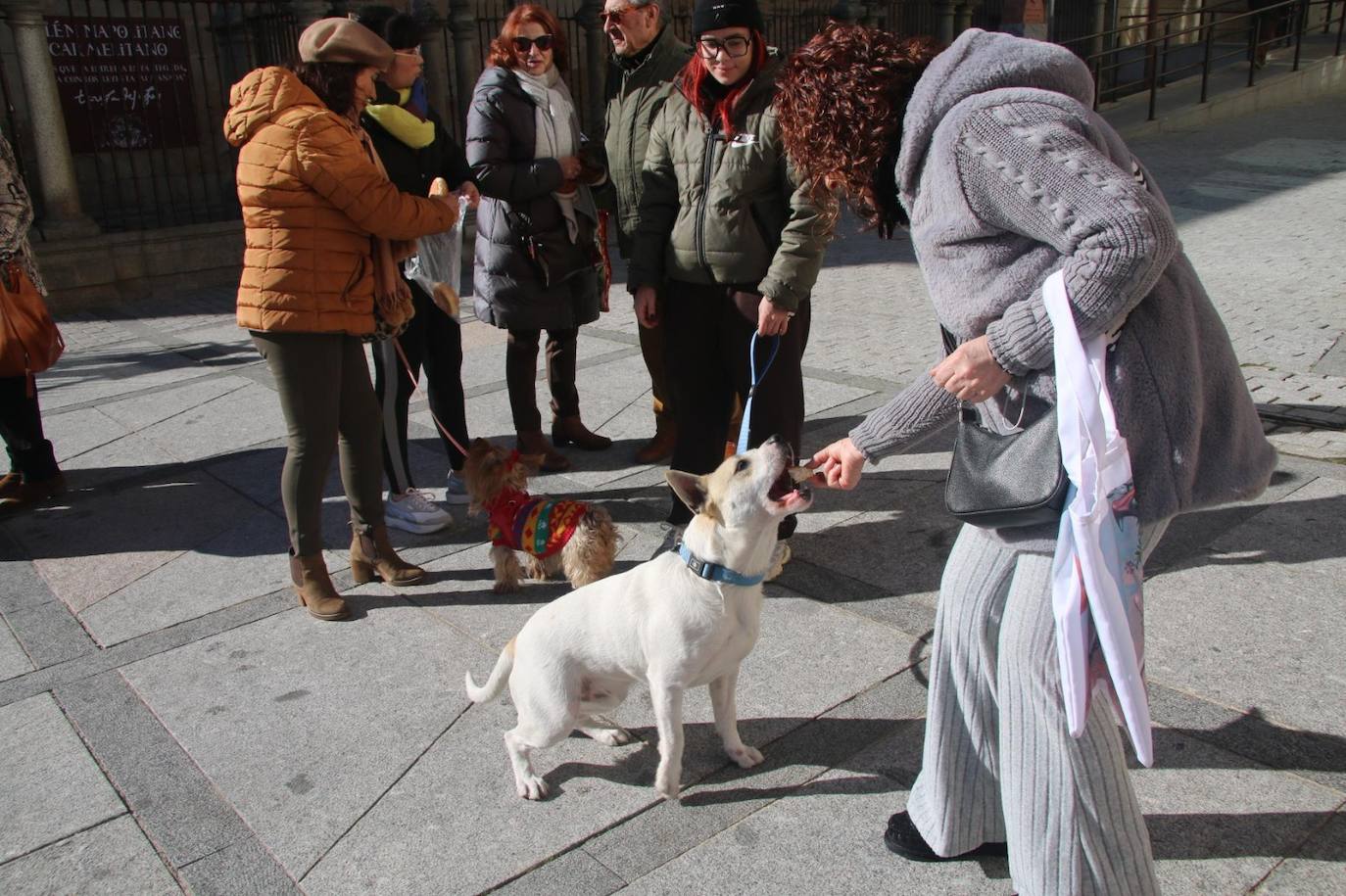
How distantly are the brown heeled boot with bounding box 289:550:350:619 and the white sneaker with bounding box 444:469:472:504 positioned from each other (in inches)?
46.0

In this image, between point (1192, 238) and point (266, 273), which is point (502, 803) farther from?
point (1192, 238)

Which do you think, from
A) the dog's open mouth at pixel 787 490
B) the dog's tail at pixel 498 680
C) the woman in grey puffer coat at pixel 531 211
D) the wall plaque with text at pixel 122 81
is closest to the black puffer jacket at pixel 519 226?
the woman in grey puffer coat at pixel 531 211

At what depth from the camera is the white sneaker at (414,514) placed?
191 inches

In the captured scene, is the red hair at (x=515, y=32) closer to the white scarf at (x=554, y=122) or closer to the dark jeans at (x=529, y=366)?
the white scarf at (x=554, y=122)

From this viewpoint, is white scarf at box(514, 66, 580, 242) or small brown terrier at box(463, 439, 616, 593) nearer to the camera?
small brown terrier at box(463, 439, 616, 593)

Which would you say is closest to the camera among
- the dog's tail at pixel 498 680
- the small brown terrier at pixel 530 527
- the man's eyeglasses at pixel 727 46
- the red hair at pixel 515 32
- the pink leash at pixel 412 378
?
the dog's tail at pixel 498 680

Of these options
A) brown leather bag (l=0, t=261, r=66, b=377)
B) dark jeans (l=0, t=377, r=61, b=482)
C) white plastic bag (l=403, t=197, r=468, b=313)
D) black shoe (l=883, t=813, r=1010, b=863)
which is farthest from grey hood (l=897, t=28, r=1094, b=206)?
dark jeans (l=0, t=377, r=61, b=482)

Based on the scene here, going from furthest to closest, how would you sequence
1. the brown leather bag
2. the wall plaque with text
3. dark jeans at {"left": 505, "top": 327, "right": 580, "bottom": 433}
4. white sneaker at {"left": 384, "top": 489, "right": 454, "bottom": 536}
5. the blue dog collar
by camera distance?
the wall plaque with text → dark jeans at {"left": 505, "top": 327, "right": 580, "bottom": 433} → the brown leather bag → white sneaker at {"left": 384, "top": 489, "right": 454, "bottom": 536} → the blue dog collar

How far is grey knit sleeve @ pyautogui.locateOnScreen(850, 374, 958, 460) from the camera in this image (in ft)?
7.68

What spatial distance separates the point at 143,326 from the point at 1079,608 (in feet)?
31.5

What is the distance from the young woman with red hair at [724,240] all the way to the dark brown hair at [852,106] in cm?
139

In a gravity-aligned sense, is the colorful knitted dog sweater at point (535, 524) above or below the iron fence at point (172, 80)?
below

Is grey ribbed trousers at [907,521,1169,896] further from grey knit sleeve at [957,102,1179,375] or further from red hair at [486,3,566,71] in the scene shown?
red hair at [486,3,566,71]

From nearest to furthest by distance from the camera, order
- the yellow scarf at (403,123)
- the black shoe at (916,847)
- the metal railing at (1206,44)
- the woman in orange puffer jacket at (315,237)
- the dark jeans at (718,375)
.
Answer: the black shoe at (916,847) → the woman in orange puffer jacket at (315,237) → the dark jeans at (718,375) → the yellow scarf at (403,123) → the metal railing at (1206,44)
